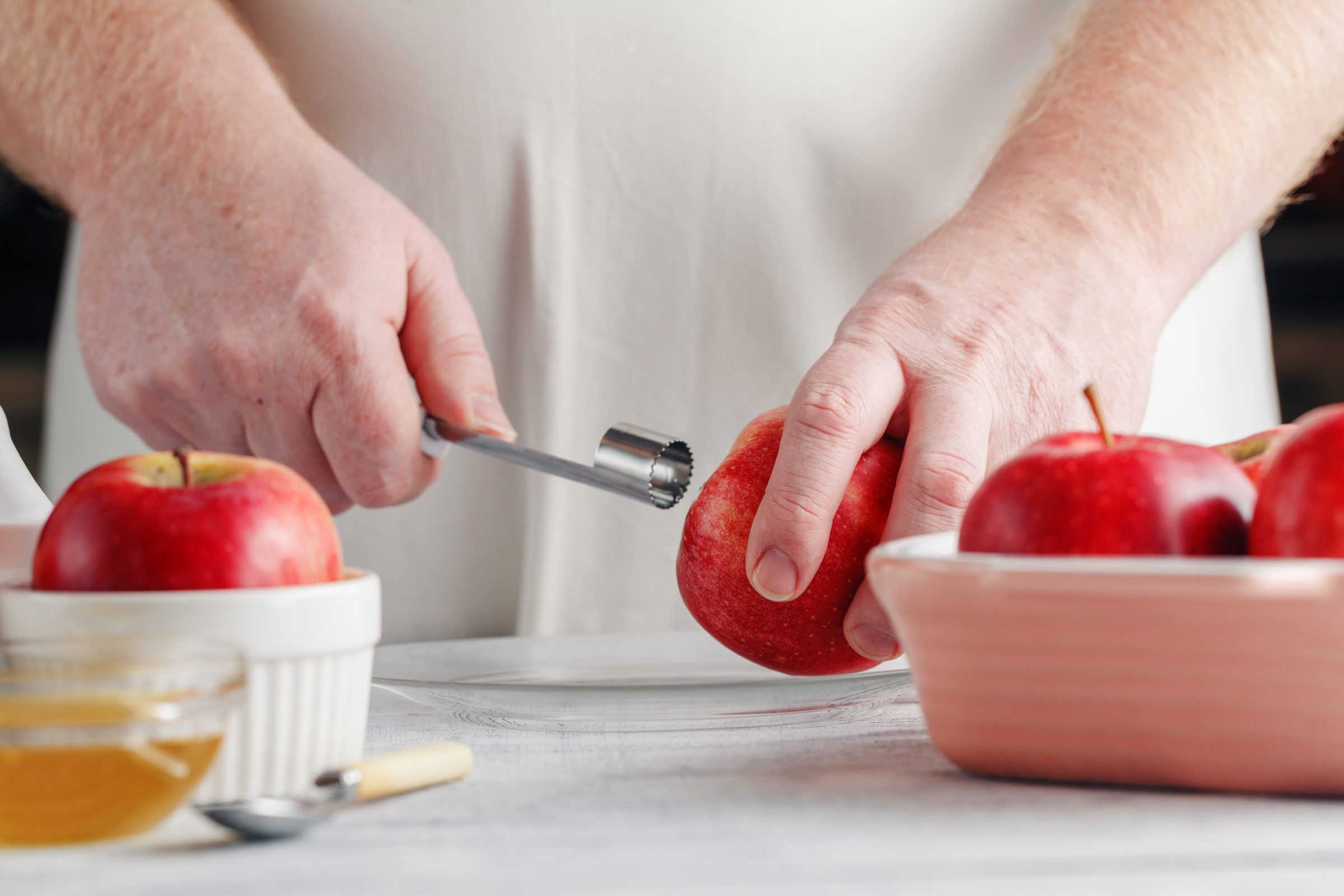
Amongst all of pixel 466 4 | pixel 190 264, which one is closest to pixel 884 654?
pixel 190 264

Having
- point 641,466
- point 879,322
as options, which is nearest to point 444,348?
point 641,466

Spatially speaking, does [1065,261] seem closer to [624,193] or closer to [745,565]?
[745,565]

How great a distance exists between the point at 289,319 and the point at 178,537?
45 cm

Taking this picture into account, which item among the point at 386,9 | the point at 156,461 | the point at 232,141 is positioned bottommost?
the point at 156,461

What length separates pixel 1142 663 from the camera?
422 millimetres

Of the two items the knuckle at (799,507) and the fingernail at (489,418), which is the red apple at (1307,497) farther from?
the fingernail at (489,418)

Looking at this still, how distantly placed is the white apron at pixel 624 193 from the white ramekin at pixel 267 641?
752mm

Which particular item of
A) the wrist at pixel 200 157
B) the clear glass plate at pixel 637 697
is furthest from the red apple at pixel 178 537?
the wrist at pixel 200 157

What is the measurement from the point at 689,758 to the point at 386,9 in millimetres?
873

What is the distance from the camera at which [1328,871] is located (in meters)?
0.35

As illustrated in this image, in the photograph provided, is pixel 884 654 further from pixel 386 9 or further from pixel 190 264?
pixel 386 9

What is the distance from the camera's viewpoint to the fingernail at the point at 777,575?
0.69 metres

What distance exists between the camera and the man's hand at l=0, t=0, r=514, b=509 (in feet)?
2.94

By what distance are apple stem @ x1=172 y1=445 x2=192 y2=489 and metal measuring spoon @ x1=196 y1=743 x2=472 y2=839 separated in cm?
14
